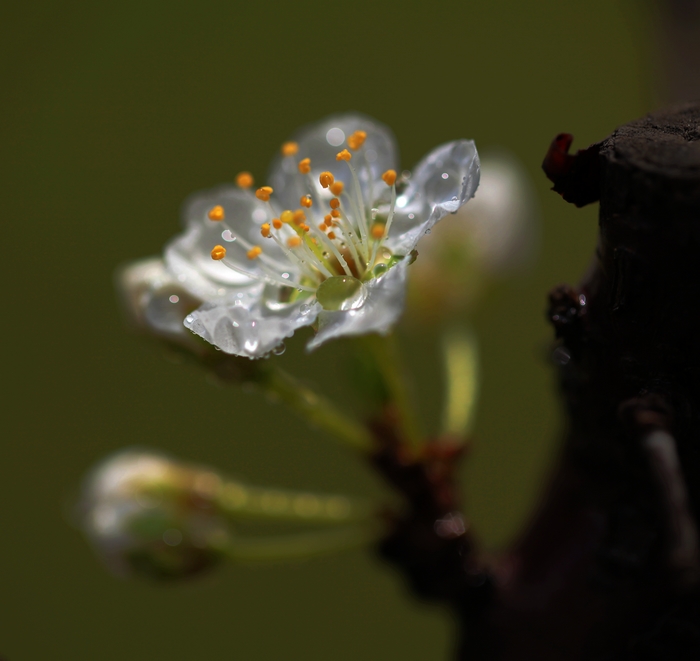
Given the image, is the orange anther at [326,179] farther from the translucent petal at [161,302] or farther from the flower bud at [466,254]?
the flower bud at [466,254]

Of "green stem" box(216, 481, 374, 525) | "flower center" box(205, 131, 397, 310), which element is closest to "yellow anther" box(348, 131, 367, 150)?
"flower center" box(205, 131, 397, 310)

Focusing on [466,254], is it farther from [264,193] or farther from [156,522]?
[156,522]

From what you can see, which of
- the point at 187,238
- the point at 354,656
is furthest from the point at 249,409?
the point at 187,238

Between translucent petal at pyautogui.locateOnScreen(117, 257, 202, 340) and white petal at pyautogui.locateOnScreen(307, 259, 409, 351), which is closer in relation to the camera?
white petal at pyautogui.locateOnScreen(307, 259, 409, 351)

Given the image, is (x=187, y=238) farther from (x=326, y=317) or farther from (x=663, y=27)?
(x=663, y=27)

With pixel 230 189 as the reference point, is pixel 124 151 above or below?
below

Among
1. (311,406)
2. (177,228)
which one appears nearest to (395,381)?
(311,406)

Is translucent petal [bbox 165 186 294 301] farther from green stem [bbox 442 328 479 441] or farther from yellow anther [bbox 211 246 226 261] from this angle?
green stem [bbox 442 328 479 441]
